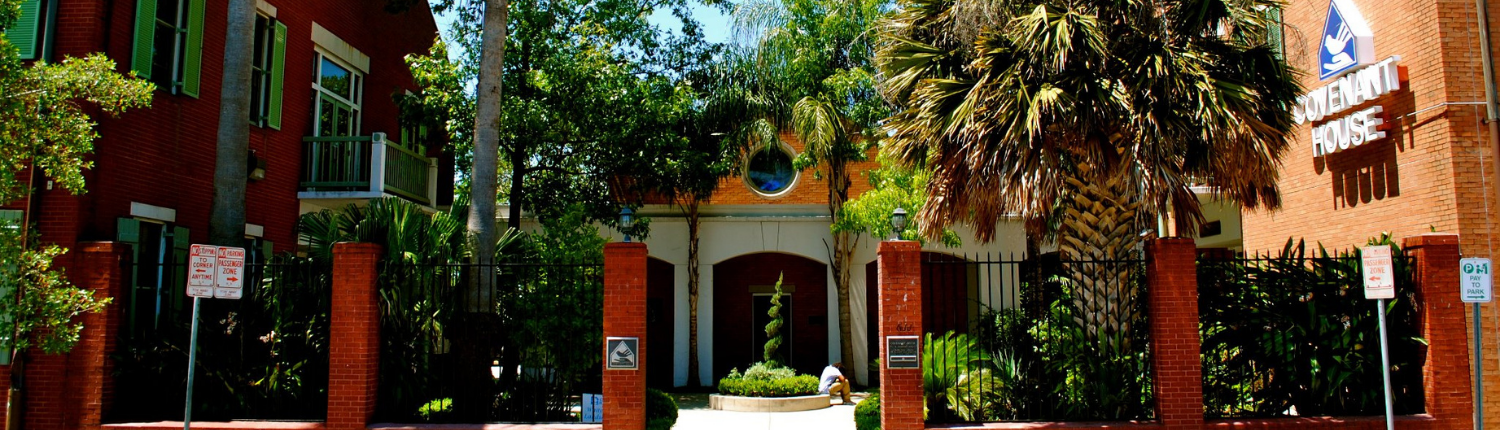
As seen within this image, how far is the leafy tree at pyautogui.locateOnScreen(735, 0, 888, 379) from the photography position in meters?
18.7

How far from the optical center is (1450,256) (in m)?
10.9

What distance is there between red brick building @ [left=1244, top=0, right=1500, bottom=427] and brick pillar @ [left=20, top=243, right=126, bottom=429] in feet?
43.5

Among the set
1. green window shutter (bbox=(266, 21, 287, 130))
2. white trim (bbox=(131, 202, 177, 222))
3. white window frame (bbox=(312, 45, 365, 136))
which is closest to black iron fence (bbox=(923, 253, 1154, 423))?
white trim (bbox=(131, 202, 177, 222))

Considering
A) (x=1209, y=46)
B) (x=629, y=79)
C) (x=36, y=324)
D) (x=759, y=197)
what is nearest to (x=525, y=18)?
(x=629, y=79)

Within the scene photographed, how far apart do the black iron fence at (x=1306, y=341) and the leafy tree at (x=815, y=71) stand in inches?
324

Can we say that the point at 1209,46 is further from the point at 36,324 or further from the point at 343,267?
the point at 36,324

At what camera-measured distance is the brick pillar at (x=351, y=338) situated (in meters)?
10.7

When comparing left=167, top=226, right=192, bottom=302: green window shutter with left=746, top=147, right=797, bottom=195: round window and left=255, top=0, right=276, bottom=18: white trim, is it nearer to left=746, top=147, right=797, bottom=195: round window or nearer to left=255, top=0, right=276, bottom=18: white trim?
left=255, top=0, right=276, bottom=18: white trim

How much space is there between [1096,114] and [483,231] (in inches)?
292

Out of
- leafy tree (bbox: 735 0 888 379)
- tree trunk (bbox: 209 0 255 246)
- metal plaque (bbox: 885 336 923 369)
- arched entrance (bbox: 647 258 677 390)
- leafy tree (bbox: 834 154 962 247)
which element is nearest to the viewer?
metal plaque (bbox: 885 336 923 369)

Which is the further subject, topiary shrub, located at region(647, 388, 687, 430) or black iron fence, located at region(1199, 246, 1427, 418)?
topiary shrub, located at region(647, 388, 687, 430)

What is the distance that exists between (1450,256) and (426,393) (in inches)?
453

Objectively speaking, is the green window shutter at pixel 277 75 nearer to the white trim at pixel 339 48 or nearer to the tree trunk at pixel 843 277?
the white trim at pixel 339 48

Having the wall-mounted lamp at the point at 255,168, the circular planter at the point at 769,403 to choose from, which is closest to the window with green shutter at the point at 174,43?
the wall-mounted lamp at the point at 255,168
